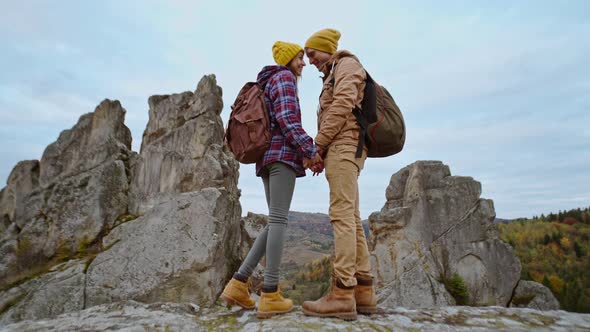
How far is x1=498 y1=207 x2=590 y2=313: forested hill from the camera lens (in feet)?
110

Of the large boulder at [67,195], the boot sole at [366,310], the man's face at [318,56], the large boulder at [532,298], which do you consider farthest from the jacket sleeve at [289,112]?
the large boulder at [532,298]

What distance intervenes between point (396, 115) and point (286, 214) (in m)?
1.67

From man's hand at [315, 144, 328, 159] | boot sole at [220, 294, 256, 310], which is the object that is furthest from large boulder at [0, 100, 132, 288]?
man's hand at [315, 144, 328, 159]

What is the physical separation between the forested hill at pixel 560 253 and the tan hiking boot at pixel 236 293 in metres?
34.9

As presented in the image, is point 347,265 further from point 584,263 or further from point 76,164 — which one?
point 584,263

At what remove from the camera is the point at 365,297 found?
4.01m

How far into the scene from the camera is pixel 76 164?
8.84 metres

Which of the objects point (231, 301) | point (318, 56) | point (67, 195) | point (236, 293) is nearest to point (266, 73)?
point (318, 56)

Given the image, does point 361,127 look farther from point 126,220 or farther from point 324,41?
point 126,220

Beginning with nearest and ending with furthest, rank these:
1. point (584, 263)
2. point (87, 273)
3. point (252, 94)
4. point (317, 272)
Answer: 1. point (252, 94)
2. point (87, 273)
3. point (584, 263)
4. point (317, 272)

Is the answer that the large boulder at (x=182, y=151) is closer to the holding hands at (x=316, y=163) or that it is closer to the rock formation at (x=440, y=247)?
the holding hands at (x=316, y=163)

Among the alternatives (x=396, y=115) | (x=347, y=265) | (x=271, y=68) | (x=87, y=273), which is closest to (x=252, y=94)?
(x=271, y=68)

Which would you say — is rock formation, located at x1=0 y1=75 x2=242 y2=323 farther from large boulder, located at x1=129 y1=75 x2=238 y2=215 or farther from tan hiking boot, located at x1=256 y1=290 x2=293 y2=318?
tan hiking boot, located at x1=256 y1=290 x2=293 y2=318

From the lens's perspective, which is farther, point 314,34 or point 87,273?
point 87,273
